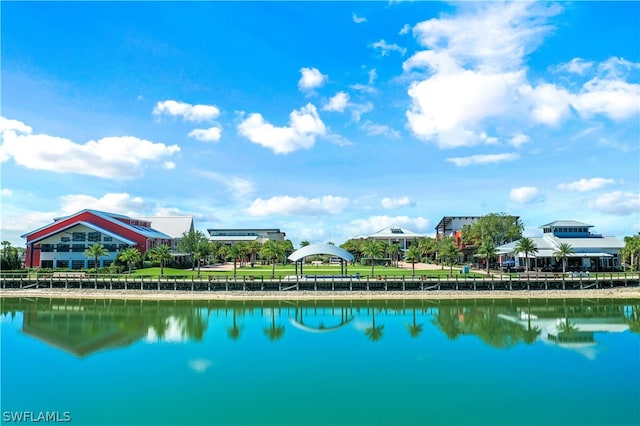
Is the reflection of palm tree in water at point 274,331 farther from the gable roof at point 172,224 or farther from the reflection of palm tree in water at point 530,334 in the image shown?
the gable roof at point 172,224

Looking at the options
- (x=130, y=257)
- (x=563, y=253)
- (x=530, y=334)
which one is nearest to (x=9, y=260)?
(x=130, y=257)

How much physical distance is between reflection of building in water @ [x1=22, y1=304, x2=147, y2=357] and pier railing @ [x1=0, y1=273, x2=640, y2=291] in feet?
22.7

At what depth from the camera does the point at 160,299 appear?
47.4 metres

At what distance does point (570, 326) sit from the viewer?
36.1 metres

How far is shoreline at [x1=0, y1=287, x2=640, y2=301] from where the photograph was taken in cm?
4731

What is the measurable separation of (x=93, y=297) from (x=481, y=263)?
59982 mm

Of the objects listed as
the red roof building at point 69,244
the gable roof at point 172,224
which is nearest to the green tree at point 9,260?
the red roof building at point 69,244

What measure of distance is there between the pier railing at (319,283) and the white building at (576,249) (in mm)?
11601

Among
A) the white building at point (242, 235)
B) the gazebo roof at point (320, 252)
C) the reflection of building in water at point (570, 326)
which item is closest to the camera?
the reflection of building in water at point (570, 326)

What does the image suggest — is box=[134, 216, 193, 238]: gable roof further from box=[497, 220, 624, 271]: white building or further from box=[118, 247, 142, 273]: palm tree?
box=[497, 220, 624, 271]: white building

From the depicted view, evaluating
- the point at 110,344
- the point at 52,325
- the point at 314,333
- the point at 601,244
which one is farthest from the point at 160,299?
the point at 601,244

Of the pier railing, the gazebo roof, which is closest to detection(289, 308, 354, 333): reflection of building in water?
the pier railing

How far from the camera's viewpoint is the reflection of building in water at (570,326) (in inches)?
1175

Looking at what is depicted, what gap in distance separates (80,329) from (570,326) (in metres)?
37.0
